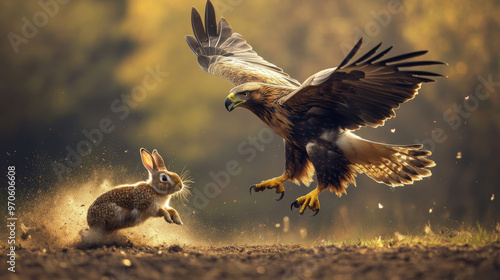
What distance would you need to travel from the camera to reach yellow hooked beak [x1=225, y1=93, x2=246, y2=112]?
18.6ft

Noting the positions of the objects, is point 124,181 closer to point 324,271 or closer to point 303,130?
point 303,130

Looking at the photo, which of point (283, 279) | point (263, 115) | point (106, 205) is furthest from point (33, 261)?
point (263, 115)

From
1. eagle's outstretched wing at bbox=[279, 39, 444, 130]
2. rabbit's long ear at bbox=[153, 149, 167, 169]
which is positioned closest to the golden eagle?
eagle's outstretched wing at bbox=[279, 39, 444, 130]

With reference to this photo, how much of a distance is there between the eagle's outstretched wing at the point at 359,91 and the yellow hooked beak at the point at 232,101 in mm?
567

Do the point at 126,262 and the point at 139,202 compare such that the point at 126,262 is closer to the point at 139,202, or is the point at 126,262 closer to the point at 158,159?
the point at 139,202

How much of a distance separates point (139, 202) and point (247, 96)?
6.18 ft

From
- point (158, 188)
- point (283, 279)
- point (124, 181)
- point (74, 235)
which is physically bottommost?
point (283, 279)

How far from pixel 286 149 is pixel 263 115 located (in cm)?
66

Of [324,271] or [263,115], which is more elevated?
[263,115]

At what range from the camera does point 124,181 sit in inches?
250

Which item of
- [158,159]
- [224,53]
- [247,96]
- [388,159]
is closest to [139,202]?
[158,159]

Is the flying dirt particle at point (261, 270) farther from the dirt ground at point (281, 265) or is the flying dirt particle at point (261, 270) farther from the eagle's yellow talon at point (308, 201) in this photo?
the eagle's yellow talon at point (308, 201)

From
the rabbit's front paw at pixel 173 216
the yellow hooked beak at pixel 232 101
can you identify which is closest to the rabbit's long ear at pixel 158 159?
the rabbit's front paw at pixel 173 216

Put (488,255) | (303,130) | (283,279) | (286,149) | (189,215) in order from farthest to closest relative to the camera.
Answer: (189,215) < (286,149) < (303,130) < (488,255) < (283,279)
